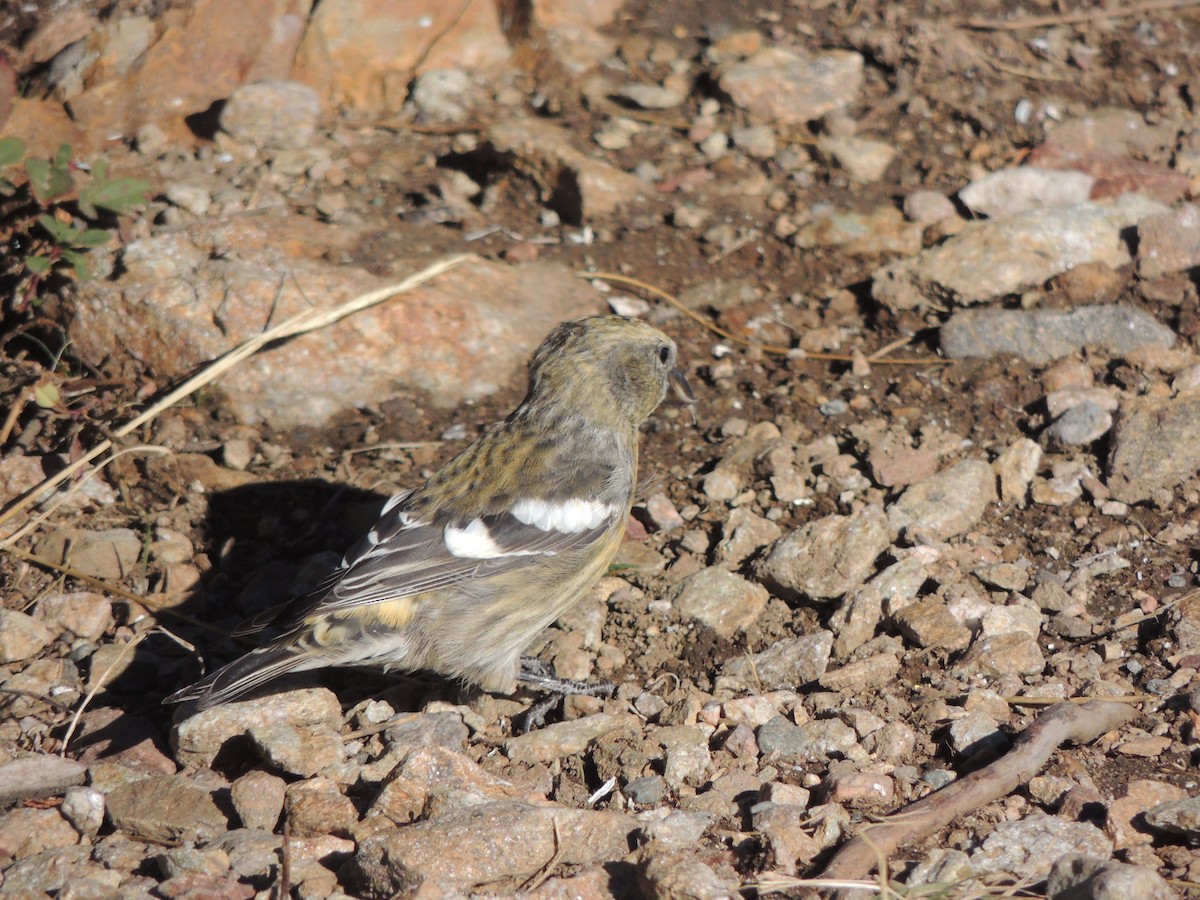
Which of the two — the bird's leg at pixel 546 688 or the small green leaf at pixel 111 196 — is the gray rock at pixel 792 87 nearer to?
the small green leaf at pixel 111 196

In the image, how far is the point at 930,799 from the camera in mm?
3301

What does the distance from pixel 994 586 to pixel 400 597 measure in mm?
2128

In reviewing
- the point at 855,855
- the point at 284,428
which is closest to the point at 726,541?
the point at 855,855

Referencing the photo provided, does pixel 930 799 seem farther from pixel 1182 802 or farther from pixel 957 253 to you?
pixel 957 253

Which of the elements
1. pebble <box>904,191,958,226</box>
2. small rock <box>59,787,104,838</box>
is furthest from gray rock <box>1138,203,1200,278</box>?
small rock <box>59,787,104,838</box>

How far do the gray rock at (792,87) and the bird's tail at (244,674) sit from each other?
14.4 feet

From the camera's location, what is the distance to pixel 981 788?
130 inches

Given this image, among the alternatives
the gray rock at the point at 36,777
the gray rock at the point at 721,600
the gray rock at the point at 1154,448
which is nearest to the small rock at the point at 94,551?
the gray rock at the point at 36,777

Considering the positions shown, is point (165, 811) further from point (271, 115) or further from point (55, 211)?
point (271, 115)

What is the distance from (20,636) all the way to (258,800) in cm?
142

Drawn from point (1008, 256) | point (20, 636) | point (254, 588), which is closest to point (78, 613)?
point (20, 636)

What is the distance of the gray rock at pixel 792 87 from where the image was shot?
6.81 meters

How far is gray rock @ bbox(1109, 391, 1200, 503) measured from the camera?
4457mm

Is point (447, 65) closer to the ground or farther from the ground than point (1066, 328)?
farther from the ground
